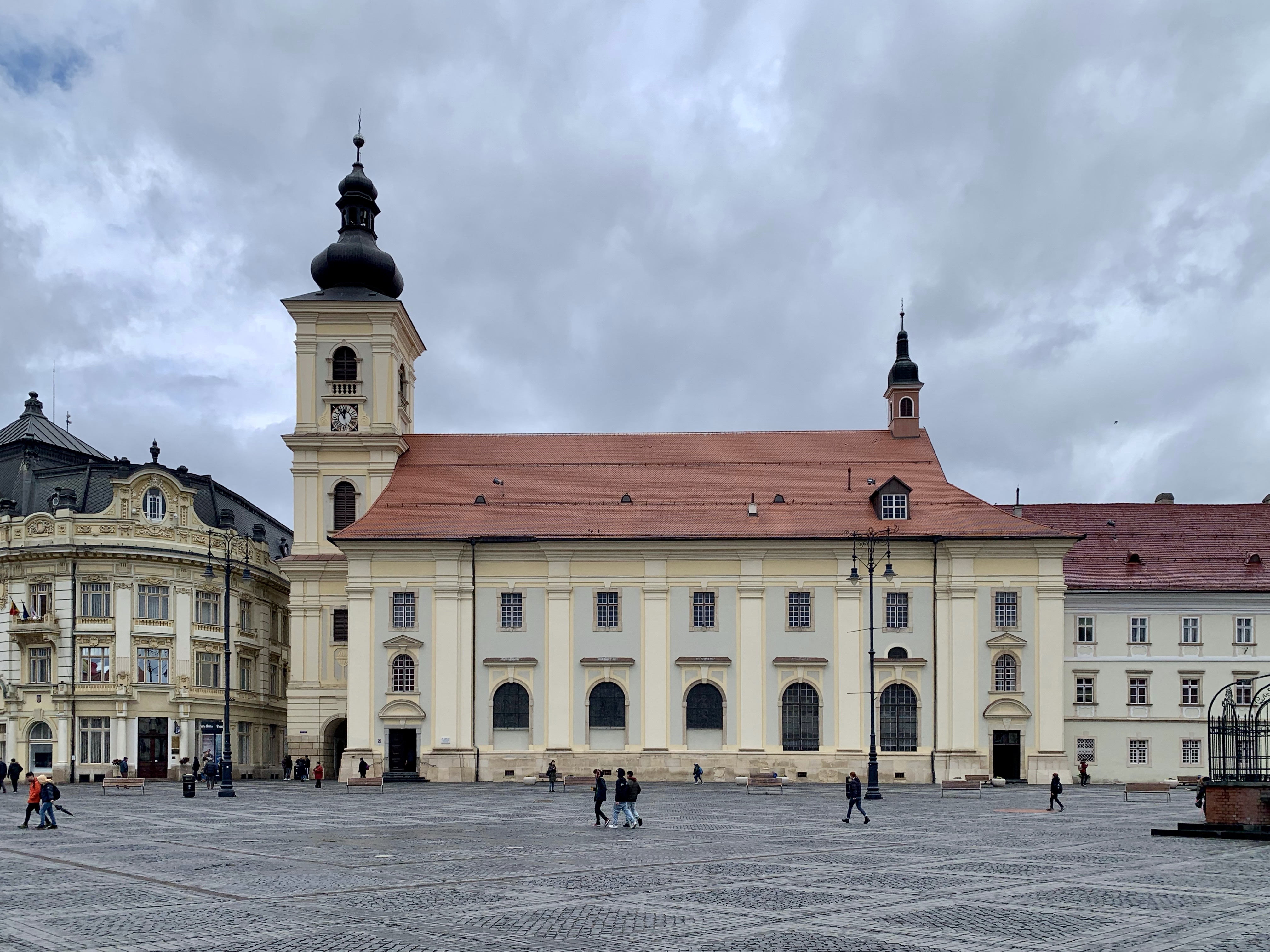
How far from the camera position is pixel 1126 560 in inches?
2808

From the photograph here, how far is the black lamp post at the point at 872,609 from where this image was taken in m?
45.5

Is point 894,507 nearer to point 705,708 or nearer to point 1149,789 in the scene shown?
point 705,708

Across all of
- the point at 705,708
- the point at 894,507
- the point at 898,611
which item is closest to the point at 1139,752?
the point at 898,611

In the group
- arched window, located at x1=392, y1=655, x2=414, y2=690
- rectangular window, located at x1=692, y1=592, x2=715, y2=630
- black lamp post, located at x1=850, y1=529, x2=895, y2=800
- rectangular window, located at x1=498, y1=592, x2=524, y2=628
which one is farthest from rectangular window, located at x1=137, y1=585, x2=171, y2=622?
black lamp post, located at x1=850, y1=529, x2=895, y2=800

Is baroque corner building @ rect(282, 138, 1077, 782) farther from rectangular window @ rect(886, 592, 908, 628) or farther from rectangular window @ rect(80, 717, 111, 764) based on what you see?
rectangular window @ rect(80, 717, 111, 764)

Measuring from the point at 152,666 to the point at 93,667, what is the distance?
2744 millimetres

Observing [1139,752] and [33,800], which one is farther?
[1139,752]

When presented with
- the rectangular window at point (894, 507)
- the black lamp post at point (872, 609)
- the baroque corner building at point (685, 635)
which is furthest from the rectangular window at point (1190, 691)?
the rectangular window at point (894, 507)

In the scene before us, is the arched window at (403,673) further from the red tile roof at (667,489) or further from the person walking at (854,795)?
the person walking at (854,795)

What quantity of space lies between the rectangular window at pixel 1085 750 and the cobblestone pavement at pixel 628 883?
2909cm

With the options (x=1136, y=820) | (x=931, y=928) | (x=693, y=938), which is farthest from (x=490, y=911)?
(x=1136, y=820)

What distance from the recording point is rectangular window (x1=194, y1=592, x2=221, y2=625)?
69.7m

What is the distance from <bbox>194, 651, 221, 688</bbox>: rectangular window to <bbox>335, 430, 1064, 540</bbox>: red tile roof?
1168 cm

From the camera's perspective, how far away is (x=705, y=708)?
63.9m
